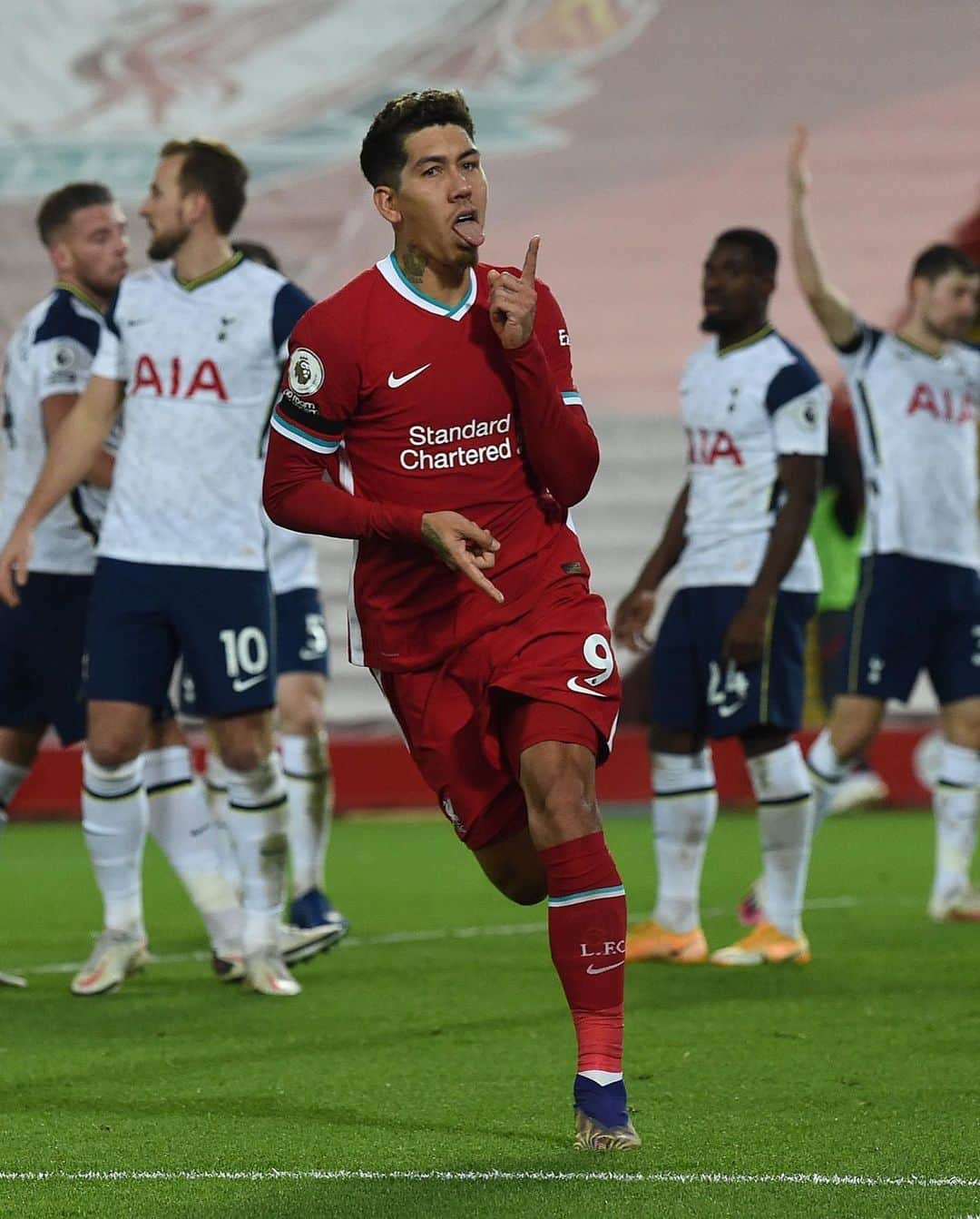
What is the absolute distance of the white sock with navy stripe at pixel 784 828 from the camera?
7410 millimetres

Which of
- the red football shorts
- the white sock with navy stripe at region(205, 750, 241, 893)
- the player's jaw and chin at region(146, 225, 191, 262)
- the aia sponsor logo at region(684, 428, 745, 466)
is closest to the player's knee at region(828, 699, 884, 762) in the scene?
the aia sponsor logo at region(684, 428, 745, 466)

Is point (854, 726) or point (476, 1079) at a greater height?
point (854, 726)

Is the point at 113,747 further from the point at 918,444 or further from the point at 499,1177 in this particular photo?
the point at 918,444

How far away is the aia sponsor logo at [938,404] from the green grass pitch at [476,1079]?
2.04m

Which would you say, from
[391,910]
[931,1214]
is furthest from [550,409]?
[391,910]

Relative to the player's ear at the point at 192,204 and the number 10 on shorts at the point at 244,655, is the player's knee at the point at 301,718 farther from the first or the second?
the player's ear at the point at 192,204

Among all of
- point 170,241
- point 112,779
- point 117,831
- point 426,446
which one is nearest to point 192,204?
point 170,241

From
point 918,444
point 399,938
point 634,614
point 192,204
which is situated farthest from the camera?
point 918,444

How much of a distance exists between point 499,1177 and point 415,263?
1.93m

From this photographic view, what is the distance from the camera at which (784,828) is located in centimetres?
744

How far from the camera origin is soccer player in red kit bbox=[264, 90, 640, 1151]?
14.6 feet

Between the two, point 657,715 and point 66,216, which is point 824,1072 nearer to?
point 657,715

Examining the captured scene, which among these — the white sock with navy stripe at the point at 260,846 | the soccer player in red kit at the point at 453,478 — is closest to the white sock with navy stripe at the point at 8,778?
the white sock with navy stripe at the point at 260,846

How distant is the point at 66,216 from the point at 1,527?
1.11 metres
